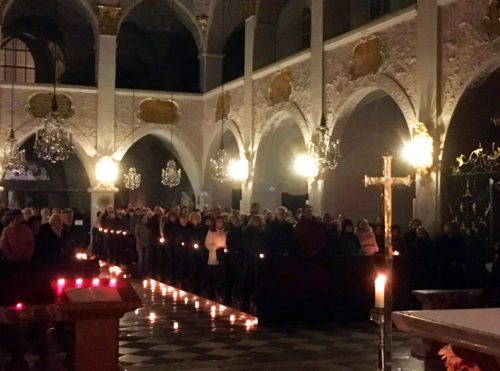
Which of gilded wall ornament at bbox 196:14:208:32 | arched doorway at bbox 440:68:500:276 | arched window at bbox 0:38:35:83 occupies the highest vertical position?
gilded wall ornament at bbox 196:14:208:32

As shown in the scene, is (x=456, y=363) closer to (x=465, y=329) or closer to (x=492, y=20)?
(x=465, y=329)

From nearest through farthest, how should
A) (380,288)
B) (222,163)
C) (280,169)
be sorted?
(380,288) < (222,163) < (280,169)

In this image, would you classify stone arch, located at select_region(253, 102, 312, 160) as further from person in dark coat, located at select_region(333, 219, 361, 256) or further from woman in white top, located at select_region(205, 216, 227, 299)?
person in dark coat, located at select_region(333, 219, 361, 256)

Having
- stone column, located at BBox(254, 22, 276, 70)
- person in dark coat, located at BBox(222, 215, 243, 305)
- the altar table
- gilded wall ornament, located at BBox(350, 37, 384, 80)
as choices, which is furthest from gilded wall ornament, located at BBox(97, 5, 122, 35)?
the altar table

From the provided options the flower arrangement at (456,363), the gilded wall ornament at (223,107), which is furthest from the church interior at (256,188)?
the gilded wall ornament at (223,107)

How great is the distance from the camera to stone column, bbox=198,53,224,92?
2411 centimetres

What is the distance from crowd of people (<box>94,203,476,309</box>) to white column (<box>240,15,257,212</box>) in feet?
20.5

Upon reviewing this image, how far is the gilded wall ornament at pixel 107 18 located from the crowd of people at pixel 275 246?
9.88 m

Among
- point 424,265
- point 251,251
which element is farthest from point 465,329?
point 251,251

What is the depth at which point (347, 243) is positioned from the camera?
39.0 ft

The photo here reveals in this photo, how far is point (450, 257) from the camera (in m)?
11.3

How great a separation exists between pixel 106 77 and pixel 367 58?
998 cm

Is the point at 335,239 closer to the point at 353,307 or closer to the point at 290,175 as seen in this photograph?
the point at 353,307

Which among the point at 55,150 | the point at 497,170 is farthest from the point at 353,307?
the point at 55,150
